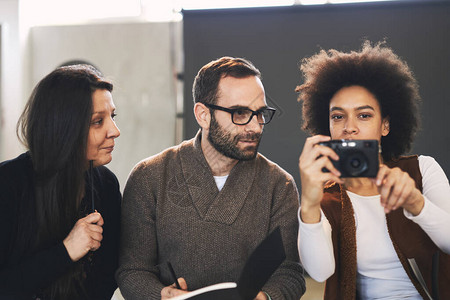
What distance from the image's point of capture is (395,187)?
4.16 ft

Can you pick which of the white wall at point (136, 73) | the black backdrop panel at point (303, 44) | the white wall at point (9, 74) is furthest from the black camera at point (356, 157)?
the white wall at point (9, 74)

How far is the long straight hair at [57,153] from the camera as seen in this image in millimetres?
1505

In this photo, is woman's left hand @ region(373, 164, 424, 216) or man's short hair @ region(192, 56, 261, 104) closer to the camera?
woman's left hand @ region(373, 164, 424, 216)

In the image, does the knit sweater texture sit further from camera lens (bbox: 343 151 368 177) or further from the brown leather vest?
camera lens (bbox: 343 151 368 177)

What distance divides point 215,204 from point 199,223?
9 cm

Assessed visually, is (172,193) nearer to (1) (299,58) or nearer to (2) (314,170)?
(2) (314,170)

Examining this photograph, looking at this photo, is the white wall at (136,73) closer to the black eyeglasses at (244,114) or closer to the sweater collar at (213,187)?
the sweater collar at (213,187)

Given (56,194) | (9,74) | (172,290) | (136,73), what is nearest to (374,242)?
(172,290)

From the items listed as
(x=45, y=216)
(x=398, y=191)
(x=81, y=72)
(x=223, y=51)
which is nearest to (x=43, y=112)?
(x=81, y=72)

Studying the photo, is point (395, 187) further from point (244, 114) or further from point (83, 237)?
point (83, 237)

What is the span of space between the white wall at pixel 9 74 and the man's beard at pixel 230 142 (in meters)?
2.30

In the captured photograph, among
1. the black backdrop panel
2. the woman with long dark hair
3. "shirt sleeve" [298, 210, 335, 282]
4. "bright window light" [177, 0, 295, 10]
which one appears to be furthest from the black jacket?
"bright window light" [177, 0, 295, 10]

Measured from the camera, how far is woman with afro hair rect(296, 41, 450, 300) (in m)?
1.33

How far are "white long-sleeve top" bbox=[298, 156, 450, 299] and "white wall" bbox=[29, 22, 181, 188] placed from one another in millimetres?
1991
